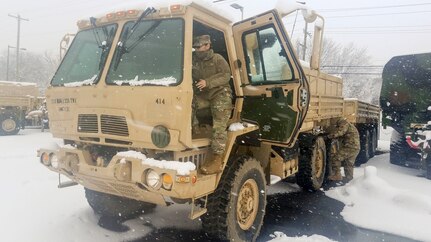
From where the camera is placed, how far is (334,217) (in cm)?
548

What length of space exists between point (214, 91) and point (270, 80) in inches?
47.9

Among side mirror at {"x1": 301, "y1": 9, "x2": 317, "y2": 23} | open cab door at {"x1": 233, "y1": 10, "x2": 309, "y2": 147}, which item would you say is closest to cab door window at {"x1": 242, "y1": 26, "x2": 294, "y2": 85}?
open cab door at {"x1": 233, "y1": 10, "x2": 309, "y2": 147}

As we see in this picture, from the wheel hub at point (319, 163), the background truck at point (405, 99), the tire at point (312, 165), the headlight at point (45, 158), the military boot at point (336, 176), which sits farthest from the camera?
the background truck at point (405, 99)

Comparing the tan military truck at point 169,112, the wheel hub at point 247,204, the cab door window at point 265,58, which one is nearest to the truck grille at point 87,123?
the tan military truck at point 169,112

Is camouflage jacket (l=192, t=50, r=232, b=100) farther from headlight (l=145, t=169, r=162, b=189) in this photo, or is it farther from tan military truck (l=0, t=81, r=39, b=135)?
tan military truck (l=0, t=81, r=39, b=135)

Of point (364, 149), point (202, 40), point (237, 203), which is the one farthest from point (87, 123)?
point (364, 149)

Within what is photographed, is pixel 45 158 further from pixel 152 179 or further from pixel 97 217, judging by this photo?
pixel 152 179

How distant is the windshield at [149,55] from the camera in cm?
351

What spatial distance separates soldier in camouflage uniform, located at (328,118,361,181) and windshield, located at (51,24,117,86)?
5.48 m

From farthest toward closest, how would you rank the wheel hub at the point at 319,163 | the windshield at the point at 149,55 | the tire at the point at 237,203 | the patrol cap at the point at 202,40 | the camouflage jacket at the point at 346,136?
the camouflage jacket at the point at 346,136
the wheel hub at the point at 319,163
the tire at the point at 237,203
the patrol cap at the point at 202,40
the windshield at the point at 149,55

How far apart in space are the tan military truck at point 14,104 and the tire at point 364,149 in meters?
15.0

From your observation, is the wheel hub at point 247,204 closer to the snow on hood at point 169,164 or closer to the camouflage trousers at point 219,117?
the camouflage trousers at point 219,117

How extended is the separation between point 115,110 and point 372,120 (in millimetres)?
11075

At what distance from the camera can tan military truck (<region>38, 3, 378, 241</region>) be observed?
10.9ft
